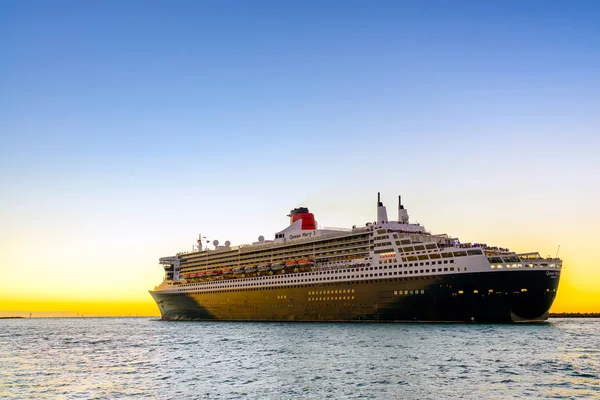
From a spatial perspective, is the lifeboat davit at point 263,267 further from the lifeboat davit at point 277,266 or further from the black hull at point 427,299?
the black hull at point 427,299

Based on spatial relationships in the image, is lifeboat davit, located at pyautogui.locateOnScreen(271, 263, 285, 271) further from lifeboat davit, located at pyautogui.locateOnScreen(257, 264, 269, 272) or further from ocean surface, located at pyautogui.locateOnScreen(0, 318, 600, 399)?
ocean surface, located at pyautogui.locateOnScreen(0, 318, 600, 399)

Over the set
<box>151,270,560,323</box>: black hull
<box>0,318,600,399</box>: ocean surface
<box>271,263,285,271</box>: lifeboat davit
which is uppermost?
<box>271,263,285,271</box>: lifeboat davit

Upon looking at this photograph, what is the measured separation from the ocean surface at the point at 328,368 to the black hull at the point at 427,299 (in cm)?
803

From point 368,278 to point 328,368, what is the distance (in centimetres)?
4545

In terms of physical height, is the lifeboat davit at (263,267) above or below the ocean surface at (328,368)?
above

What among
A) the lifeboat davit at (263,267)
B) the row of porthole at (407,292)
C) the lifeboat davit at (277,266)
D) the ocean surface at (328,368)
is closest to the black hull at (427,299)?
the row of porthole at (407,292)

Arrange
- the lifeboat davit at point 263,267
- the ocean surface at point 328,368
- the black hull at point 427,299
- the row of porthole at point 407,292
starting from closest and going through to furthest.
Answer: the ocean surface at point 328,368 → the black hull at point 427,299 → the row of porthole at point 407,292 → the lifeboat davit at point 263,267

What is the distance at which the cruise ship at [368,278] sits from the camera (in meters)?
73.1

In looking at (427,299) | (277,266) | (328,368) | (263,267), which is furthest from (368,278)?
(328,368)

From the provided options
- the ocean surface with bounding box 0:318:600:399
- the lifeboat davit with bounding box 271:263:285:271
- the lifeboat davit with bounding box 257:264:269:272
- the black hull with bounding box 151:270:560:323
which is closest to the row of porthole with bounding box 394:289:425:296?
the black hull with bounding box 151:270:560:323

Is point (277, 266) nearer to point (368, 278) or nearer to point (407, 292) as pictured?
point (368, 278)

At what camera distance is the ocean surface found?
32.2 m

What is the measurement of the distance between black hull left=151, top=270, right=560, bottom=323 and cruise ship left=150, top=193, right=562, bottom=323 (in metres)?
0.13

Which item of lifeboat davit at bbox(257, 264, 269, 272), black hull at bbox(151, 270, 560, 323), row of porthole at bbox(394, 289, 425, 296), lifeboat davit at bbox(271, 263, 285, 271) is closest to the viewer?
black hull at bbox(151, 270, 560, 323)
